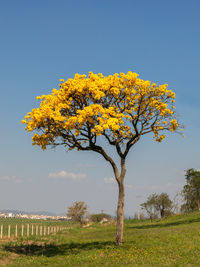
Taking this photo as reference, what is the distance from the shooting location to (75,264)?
22.3 m

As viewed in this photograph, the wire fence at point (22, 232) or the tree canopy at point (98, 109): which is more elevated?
the tree canopy at point (98, 109)

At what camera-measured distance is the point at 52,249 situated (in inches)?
1224

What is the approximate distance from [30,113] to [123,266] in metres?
15.1

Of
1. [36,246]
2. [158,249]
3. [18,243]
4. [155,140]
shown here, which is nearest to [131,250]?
[158,249]

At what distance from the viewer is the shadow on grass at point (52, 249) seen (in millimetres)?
28031

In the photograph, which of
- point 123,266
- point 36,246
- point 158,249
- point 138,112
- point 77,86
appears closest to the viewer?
point 123,266

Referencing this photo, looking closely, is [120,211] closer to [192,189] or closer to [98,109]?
[98,109]

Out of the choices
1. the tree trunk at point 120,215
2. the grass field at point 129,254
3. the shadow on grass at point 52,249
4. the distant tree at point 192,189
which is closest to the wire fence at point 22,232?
the shadow on grass at point 52,249

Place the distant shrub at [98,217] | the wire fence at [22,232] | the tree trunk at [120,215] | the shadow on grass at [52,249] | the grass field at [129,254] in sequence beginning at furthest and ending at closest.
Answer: the distant shrub at [98,217]
the wire fence at [22,232]
the tree trunk at [120,215]
the shadow on grass at [52,249]
the grass field at [129,254]

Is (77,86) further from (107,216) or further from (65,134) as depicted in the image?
(107,216)

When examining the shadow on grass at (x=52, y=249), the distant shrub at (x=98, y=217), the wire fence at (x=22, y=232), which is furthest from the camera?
the distant shrub at (x=98, y=217)

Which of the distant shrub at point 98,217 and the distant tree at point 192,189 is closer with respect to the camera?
the distant tree at point 192,189

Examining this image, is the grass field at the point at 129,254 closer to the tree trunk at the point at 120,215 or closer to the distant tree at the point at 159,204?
the tree trunk at the point at 120,215

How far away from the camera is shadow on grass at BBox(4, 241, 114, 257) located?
28.0 metres
